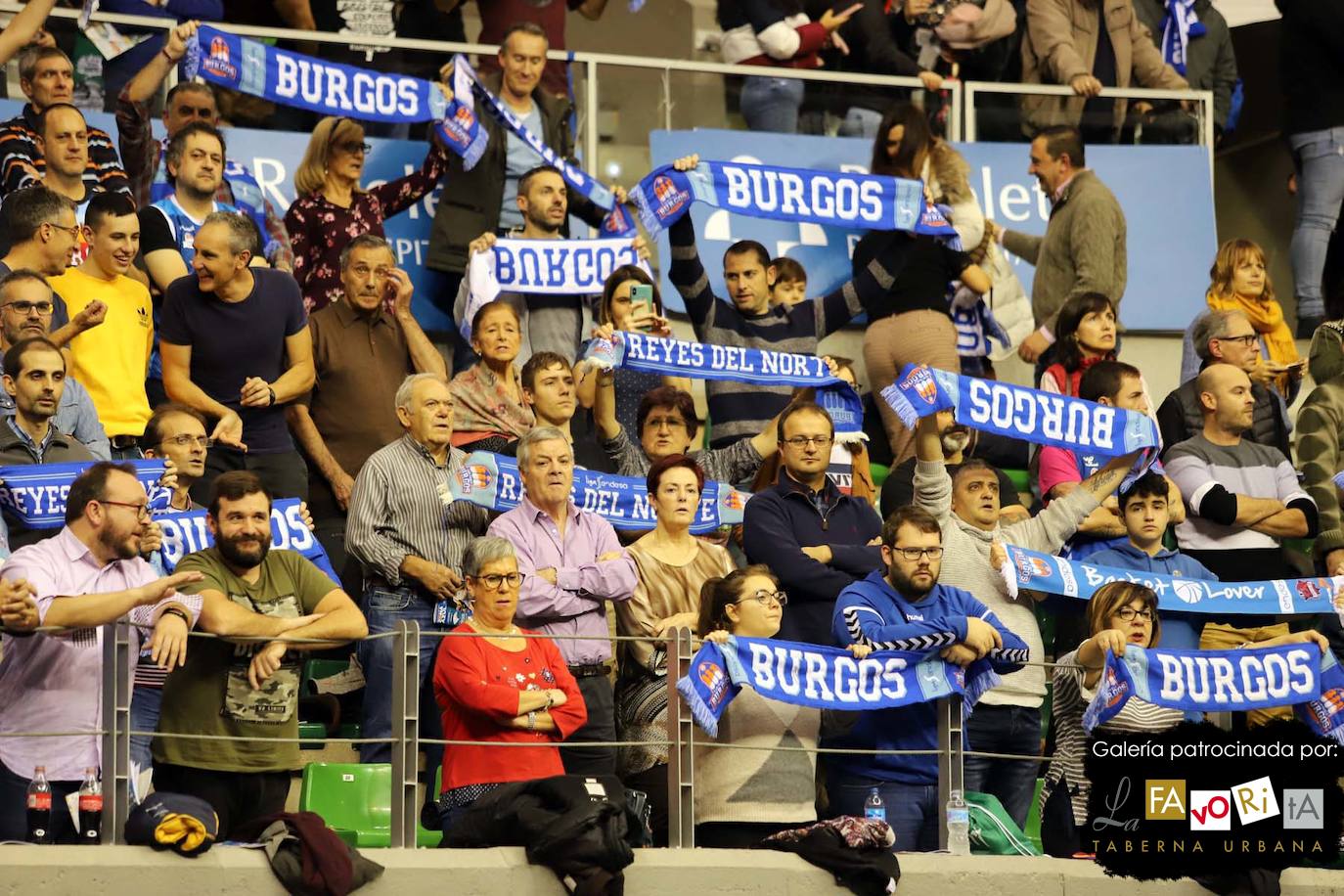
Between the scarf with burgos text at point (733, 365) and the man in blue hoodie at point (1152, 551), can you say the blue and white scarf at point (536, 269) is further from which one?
the man in blue hoodie at point (1152, 551)

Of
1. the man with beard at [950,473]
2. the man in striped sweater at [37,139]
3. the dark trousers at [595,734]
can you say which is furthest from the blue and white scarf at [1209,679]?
the man in striped sweater at [37,139]

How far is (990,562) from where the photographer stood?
10.7 metres

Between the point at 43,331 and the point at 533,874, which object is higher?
the point at 43,331

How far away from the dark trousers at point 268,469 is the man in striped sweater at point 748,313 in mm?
2433

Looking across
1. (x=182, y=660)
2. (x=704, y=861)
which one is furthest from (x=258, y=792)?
(x=704, y=861)

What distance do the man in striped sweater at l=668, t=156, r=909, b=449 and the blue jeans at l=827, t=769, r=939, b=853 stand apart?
11.5 ft

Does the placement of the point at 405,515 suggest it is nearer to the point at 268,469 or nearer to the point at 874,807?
the point at 268,469

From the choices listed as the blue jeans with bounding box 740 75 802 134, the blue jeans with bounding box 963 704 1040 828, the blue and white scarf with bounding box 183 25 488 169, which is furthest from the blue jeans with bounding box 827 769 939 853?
the blue jeans with bounding box 740 75 802 134

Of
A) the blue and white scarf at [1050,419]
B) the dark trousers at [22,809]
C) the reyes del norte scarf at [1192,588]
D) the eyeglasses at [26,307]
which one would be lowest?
the dark trousers at [22,809]

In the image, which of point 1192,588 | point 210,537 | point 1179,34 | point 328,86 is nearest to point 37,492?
point 210,537

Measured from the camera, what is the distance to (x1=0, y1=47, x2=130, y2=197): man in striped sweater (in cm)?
1280

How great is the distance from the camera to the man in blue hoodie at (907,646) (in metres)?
9.66

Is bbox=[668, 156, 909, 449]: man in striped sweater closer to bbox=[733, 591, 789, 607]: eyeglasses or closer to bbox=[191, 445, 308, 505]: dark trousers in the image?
bbox=[191, 445, 308, 505]: dark trousers

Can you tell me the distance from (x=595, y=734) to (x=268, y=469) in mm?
2503
